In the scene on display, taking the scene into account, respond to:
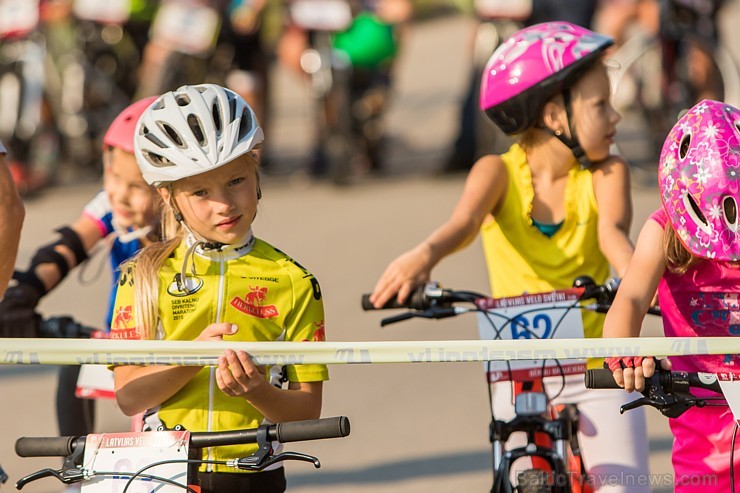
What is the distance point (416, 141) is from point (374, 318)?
20.6 feet

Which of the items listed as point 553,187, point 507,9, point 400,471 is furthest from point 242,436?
point 507,9

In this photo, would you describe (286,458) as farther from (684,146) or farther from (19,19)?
(19,19)

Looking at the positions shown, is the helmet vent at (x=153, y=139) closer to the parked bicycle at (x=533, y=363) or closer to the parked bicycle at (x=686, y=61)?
the parked bicycle at (x=533, y=363)

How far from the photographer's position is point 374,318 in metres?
9.18

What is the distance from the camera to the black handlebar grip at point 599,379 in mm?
3584

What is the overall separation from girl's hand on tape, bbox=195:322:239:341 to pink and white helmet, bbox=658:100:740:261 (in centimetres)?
123

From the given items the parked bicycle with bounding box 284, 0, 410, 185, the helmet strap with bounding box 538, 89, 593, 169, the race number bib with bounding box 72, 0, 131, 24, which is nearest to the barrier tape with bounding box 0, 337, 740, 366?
the helmet strap with bounding box 538, 89, 593, 169

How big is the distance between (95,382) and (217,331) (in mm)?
1635

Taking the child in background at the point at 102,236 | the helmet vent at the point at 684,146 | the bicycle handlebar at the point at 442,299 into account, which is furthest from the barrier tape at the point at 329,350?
the child in background at the point at 102,236

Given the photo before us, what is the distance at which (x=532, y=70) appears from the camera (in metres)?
4.96

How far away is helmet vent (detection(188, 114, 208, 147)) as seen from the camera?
13.0 feet

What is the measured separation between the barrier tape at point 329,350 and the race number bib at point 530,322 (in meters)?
0.97

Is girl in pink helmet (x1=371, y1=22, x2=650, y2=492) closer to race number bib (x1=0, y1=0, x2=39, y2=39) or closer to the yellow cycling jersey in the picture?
the yellow cycling jersey

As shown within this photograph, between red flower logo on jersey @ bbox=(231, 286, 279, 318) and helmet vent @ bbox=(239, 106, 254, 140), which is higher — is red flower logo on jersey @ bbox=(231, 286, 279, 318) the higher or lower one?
the lower one
